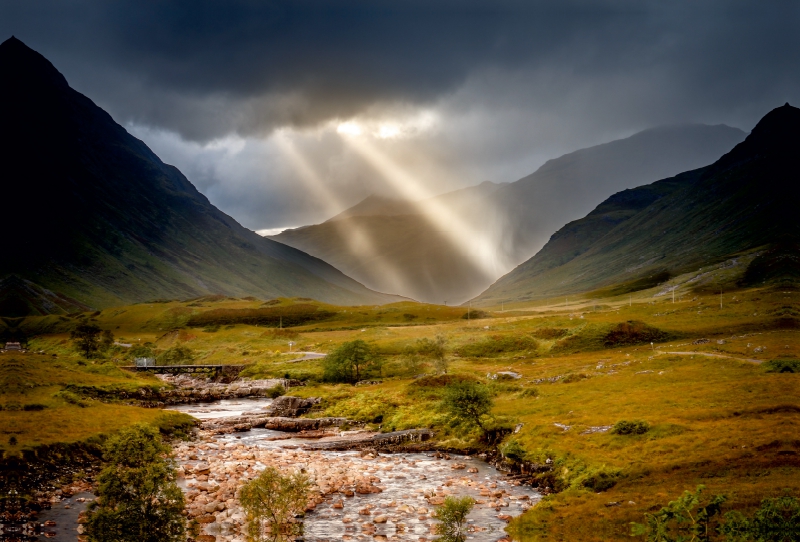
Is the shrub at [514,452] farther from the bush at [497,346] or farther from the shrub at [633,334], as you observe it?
the bush at [497,346]

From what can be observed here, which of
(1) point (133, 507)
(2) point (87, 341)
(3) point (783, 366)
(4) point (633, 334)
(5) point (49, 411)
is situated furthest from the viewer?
(2) point (87, 341)

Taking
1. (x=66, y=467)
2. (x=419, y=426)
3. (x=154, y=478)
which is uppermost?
(x=154, y=478)

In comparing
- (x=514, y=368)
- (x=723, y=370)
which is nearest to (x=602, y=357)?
(x=514, y=368)

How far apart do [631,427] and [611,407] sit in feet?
43.1

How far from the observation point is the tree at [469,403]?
229ft

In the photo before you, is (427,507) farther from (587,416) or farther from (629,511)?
(587,416)

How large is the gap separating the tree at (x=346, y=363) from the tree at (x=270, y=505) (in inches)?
3581

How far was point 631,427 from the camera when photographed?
55.8m

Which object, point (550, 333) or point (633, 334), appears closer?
point (633, 334)

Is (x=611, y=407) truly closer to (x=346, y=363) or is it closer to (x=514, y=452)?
(x=514, y=452)

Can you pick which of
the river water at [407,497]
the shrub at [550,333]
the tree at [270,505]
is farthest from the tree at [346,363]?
the tree at [270,505]

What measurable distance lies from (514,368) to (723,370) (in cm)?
4826

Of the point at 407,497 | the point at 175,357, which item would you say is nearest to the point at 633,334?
the point at 407,497

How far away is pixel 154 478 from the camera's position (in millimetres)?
30953
